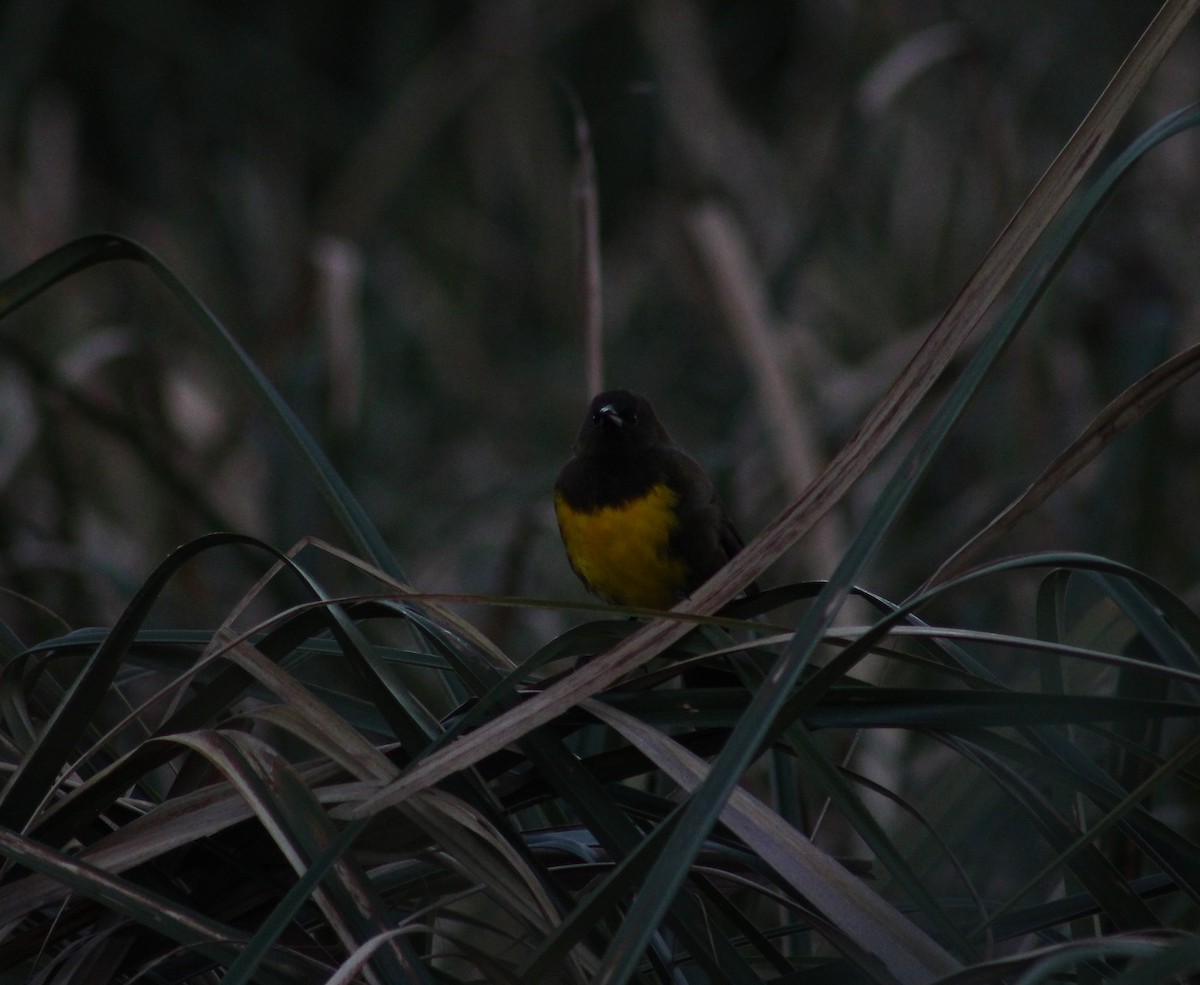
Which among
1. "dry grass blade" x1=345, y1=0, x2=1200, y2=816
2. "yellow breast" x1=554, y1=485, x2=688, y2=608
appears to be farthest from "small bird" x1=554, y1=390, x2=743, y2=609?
"dry grass blade" x1=345, y1=0, x2=1200, y2=816

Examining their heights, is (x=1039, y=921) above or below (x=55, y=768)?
below

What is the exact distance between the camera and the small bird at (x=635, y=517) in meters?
2.85

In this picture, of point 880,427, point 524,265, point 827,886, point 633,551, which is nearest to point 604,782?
point 827,886

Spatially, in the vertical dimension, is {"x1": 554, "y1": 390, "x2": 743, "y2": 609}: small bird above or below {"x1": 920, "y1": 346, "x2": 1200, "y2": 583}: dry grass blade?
below

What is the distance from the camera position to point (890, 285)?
5.60 metres

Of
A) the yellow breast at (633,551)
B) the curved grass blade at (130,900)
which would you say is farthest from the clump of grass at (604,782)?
the yellow breast at (633,551)

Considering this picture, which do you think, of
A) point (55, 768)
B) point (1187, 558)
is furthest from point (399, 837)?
point (1187, 558)

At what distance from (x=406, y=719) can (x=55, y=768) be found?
1.17 ft

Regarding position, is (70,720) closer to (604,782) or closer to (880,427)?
(604,782)

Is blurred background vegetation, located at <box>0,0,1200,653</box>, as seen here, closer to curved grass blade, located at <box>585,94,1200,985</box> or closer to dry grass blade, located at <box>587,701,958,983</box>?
curved grass blade, located at <box>585,94,1200,985</box>

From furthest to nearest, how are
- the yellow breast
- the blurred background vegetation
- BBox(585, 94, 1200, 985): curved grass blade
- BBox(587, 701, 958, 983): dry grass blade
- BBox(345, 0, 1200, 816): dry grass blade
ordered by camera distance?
the blurred background vegetation < the yellow breast < BBox(345, 0, 1200, 816): dry grass blade < BBox(587, 701, 958, 983): dry grass blade < BBox(585, 94, 1200, 985): curved grass blade

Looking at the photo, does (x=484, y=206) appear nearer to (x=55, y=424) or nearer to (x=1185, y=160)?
(x=1185, y=160)

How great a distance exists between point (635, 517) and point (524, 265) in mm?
4483

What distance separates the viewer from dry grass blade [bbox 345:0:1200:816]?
4.32 feet
